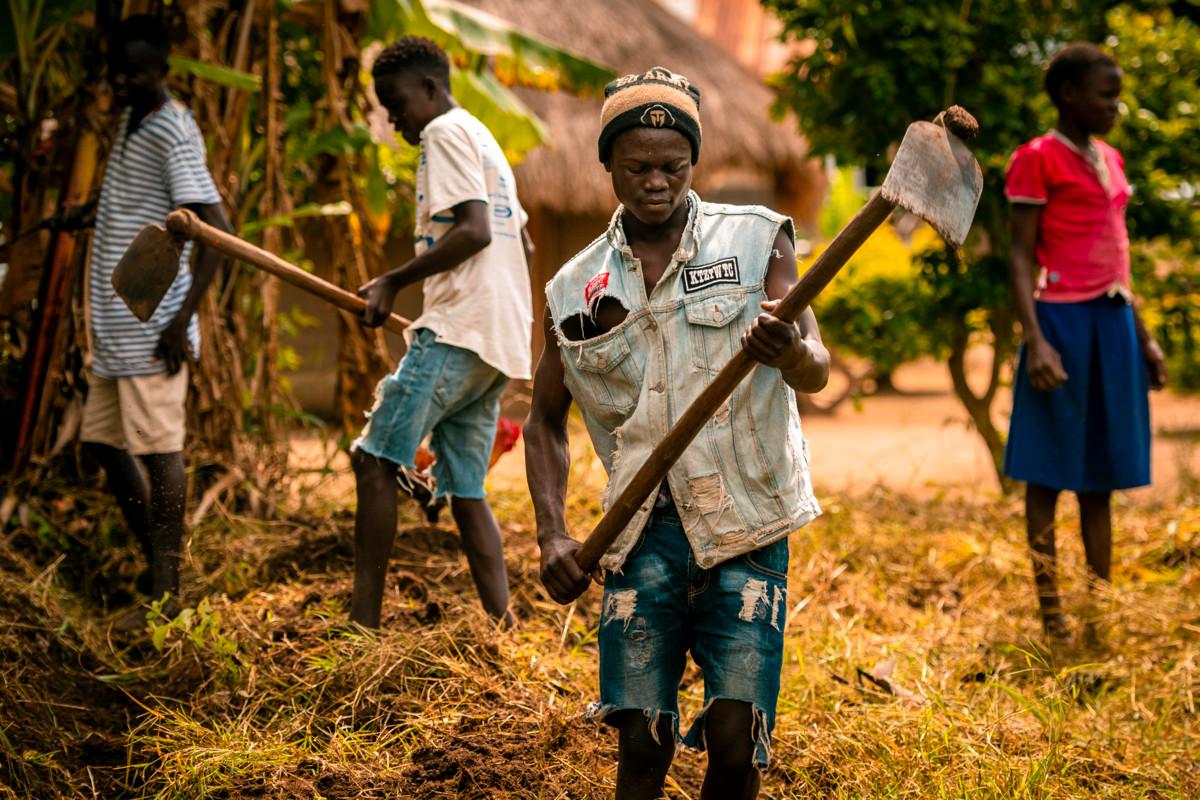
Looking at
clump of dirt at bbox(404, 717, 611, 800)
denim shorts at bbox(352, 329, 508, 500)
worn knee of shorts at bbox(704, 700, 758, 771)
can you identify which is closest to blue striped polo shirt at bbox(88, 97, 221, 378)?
denim shorts at bbox(352, 329, 508, 500)

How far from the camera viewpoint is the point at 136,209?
3.98 meters

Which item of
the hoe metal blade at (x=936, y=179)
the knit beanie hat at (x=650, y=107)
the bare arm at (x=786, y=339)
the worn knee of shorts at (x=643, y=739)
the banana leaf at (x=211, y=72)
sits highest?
the banana leaf at (x=211, y=72)

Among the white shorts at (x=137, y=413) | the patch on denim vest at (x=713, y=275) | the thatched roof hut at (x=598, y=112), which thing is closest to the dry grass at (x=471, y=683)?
the white shorts at (x=137, y=413)

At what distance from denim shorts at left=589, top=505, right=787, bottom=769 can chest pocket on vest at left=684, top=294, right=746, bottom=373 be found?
30cm

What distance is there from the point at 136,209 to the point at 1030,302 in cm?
287

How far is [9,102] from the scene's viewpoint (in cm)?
487

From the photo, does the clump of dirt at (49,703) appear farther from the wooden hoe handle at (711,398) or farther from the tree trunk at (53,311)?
the wooden hoe handle at (711,398)

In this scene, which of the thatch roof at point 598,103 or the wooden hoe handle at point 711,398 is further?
the thatch roof at point 598,103

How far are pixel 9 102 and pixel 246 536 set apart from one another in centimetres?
194

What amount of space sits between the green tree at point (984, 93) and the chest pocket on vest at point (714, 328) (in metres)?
3.79

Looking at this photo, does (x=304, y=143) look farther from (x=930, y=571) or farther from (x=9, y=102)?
Answer: (x=930, y=571)

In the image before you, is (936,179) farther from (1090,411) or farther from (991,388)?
(991,388)

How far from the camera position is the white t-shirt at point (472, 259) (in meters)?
3.55

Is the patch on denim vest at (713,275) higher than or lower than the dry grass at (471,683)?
higher
